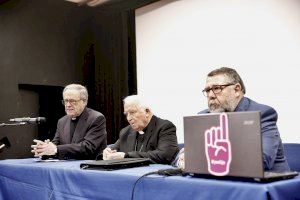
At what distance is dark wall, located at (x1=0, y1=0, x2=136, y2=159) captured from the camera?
15.4 feet

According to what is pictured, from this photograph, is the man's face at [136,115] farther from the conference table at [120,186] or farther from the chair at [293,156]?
the chair at [293,156]

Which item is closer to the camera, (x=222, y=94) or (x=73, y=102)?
(x=222, y=94)

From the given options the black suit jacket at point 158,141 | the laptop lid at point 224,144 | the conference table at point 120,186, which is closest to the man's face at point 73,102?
the black suit jacket at point 158,141

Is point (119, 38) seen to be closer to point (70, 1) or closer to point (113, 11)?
point (113, 11)

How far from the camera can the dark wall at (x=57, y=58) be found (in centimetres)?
469

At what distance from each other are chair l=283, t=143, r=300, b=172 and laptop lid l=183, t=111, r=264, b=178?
71.3 inches

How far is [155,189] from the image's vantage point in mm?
1528

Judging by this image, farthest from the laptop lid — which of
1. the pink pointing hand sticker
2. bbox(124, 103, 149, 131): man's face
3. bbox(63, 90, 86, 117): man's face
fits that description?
bbox(63, 90, 86, 117): man's face

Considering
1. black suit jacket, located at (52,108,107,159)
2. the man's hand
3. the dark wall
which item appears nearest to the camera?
the man's hand

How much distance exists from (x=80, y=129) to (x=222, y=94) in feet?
5.41

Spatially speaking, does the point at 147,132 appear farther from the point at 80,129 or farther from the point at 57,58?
the point at 57,58

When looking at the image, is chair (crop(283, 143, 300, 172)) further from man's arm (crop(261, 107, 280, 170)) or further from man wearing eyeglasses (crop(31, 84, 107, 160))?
man wearing eyeglasses (crop(31, 84, 107, 160))

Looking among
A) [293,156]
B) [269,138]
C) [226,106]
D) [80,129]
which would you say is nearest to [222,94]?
[226,106]

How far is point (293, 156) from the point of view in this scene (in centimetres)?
300
